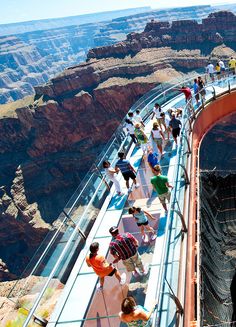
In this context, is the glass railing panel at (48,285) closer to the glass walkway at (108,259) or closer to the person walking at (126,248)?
the glass walkway at (108,259)

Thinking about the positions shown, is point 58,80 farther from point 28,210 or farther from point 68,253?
point 68,253

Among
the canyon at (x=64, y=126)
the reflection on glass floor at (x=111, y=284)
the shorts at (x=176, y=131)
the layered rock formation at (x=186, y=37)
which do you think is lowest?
the canyon at (x=64, y=126)

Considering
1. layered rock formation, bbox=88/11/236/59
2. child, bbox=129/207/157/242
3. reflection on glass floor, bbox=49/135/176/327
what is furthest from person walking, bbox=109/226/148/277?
layered rock formation, bbox=88/11/236/59

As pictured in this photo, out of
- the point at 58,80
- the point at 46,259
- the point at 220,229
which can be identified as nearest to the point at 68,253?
the point at 46,259

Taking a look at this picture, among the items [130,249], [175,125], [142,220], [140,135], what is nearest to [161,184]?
[142,220]

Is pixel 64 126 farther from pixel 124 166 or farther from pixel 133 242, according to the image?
pixel 133 242

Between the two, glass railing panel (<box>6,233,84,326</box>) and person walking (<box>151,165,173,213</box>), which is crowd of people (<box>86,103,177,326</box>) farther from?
glass railing panel (<box>6,233,84,326</box>)

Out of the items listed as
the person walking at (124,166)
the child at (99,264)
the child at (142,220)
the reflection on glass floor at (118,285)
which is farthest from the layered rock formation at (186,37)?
the child at (99,264)

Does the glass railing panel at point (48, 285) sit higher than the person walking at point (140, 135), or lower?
lower
